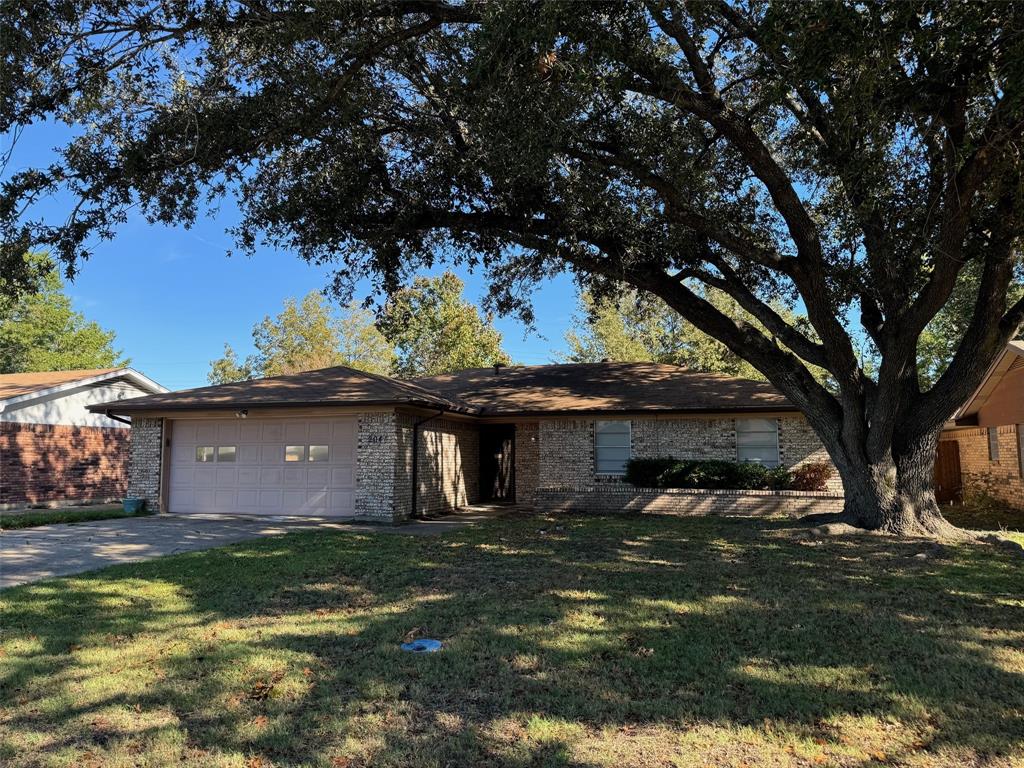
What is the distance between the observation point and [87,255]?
28.9 feet

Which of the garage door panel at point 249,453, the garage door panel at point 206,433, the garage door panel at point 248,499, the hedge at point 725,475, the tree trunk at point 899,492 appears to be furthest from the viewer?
the garage door panel at point 206,433

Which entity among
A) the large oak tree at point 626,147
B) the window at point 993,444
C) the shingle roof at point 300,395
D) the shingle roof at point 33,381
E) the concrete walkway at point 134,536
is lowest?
the concrete walkway at point 134,536

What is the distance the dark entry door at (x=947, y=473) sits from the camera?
1894 cm

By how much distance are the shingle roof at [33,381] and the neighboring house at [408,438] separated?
3.70m

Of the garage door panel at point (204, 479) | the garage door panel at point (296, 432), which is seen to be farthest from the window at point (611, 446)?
the garage door panel at point (204, 479)

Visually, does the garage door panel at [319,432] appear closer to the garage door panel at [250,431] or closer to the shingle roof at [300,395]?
the shingle roof at [300,395]

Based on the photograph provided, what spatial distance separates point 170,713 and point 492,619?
2.72 metres

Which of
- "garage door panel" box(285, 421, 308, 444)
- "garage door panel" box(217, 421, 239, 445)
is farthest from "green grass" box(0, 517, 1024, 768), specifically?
"garage door panel" box(217, 421, 239, 445)

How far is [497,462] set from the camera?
20625 mm

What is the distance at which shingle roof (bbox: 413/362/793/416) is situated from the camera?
653 inches

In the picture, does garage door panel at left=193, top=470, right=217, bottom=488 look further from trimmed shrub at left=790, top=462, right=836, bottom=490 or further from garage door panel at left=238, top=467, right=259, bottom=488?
trimmed shrub at left=790, top=462, right=836, bottom=490

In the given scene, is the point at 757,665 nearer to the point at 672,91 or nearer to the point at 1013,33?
the point at 1013,33

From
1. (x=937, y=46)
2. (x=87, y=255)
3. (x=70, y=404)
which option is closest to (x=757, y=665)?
(x=937, y=46)

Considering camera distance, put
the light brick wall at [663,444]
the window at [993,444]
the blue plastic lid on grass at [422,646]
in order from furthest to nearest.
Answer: the window at [993,444] < the light brick wall at [663,444] < the blue plastic lid on grass at [422,646]
